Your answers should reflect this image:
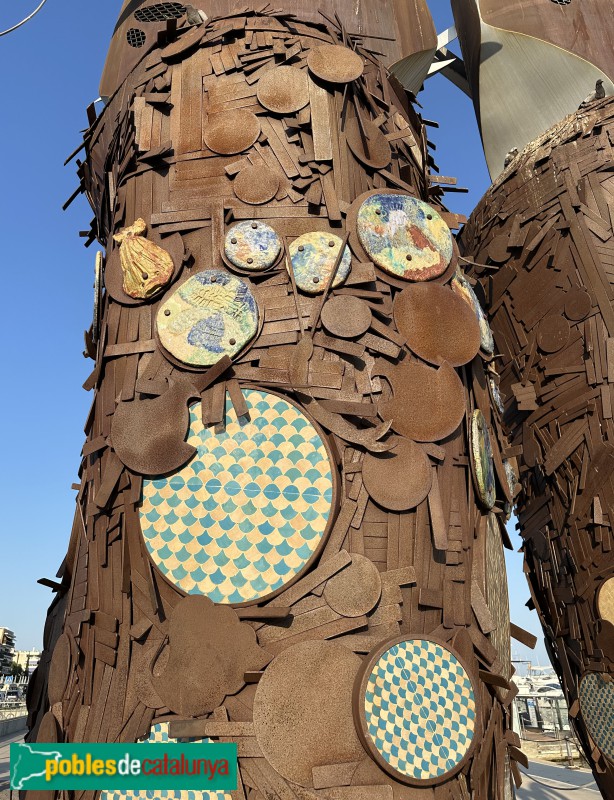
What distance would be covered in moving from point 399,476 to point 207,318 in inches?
73.8

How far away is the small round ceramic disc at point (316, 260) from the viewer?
6.23m

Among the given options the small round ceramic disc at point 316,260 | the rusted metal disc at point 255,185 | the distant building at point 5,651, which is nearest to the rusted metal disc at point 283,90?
the rusted metal disc at point 255,185

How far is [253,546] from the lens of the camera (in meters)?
5.48

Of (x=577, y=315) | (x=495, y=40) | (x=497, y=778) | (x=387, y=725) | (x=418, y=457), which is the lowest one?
(x=497, y=778)

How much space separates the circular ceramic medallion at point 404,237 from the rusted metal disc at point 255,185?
76cm

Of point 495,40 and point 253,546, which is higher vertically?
point 495,40

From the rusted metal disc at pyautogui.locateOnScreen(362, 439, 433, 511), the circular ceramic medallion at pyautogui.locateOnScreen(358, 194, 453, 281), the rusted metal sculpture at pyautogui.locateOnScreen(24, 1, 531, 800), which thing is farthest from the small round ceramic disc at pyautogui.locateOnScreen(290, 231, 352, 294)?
the rusted metal disc at pyautogui.locateOnScreen(362, 439, 433, 511)

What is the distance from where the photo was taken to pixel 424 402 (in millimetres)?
6133

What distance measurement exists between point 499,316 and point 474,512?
524 centimetres

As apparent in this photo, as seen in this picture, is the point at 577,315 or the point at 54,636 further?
the point at 577,315

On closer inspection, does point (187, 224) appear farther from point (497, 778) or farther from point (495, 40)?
point (495, 40)

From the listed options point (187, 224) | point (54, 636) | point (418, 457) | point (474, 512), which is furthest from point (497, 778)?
point (187, 224)

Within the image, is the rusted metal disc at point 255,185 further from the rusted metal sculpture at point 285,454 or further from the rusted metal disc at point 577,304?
the rusted metal disc at point 577,304

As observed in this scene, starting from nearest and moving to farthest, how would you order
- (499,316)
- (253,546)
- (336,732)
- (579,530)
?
(336,732) → (253,546) → (579,530) → (499,316)
